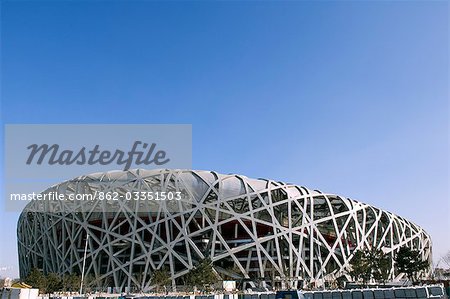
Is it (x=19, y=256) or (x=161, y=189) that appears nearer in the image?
(x=161, y=189)

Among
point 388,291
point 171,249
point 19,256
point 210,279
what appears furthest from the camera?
point 19,256

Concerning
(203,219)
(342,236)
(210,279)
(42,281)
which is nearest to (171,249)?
(203,219)

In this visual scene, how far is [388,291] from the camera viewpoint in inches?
1016

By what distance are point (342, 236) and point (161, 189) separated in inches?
1043

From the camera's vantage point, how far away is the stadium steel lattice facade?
159 feet

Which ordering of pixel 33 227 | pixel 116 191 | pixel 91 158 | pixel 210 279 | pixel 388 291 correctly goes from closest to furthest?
1. pixel 388 291
2. pixel 91 158
3. pixel 210 279
4. pixel 116 191
5. pixel 33 227

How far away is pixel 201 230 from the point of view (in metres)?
48.3

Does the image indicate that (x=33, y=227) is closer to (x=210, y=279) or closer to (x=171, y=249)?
(x=171, y=249)

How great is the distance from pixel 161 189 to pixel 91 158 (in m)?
14.0

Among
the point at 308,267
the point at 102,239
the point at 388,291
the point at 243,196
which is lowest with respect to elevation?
the point at 388,291

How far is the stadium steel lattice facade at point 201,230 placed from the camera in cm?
4847

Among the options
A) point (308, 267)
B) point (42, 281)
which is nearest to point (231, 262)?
point (308, 267)

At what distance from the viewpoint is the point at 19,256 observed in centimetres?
6650

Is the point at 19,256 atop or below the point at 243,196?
below
